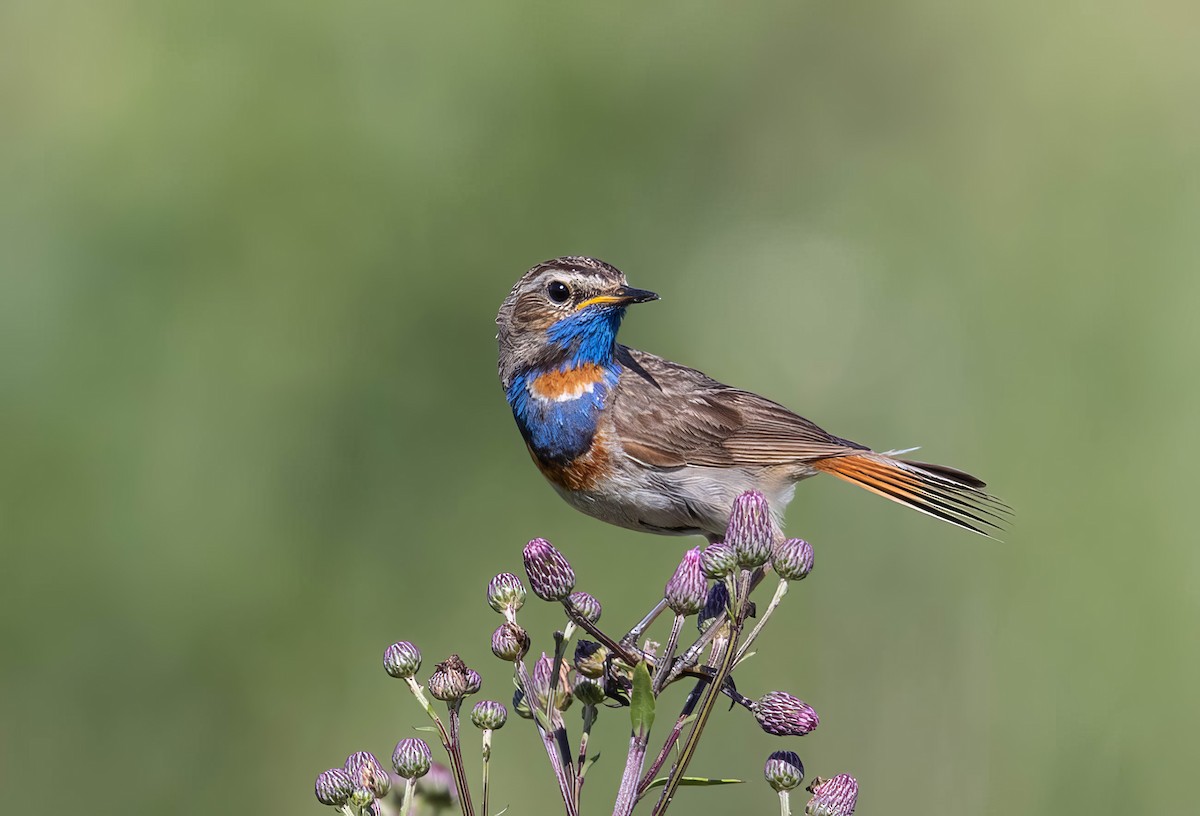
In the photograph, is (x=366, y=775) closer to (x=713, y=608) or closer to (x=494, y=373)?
(x=713, y=608)

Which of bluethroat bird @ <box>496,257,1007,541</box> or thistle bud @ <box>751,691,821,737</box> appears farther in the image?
bluethroat bird @ <box>496,257,1007,541</box>

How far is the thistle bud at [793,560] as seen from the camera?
3113 millimetres

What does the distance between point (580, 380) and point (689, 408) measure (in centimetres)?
53

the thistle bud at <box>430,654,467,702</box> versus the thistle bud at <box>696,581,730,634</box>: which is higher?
the thistle bud at <box>696,581,730,634</box>

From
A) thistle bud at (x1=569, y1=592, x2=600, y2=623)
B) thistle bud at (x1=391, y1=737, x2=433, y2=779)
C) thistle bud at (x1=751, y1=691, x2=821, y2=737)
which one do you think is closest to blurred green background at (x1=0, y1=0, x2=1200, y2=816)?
thistle bud at (x1=751, y1=691, x2=821, y2=737)

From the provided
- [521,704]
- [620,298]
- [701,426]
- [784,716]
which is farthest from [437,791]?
[701,426]

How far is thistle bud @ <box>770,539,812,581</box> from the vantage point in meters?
3.11

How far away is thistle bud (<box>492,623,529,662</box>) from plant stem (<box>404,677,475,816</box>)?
0.56ft

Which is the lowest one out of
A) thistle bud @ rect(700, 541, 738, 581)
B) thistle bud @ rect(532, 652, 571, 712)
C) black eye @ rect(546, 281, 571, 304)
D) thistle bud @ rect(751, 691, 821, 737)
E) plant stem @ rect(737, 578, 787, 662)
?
thistle bud @ rect(532, 652, 571, 712)

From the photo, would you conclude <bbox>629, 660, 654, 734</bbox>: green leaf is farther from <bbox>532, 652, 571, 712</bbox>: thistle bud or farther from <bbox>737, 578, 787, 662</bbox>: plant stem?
<bbox>532, 652, 571, 712</bbox>: thistle bud

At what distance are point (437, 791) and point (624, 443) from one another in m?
1.49

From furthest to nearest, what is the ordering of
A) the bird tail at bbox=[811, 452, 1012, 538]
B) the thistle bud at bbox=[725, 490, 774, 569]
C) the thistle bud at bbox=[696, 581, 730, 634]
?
the bird tail at bbox=[811, 452, 1012, 538]
the thistle bud at bbox=[696, 581, 730, 634]
the thistle bud at bbox=[725, 490, 774, 569]

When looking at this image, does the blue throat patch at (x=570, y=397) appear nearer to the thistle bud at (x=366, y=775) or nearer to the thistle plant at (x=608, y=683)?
the thistle plant at (x=608, y=683)

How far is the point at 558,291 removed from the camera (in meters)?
4.67
